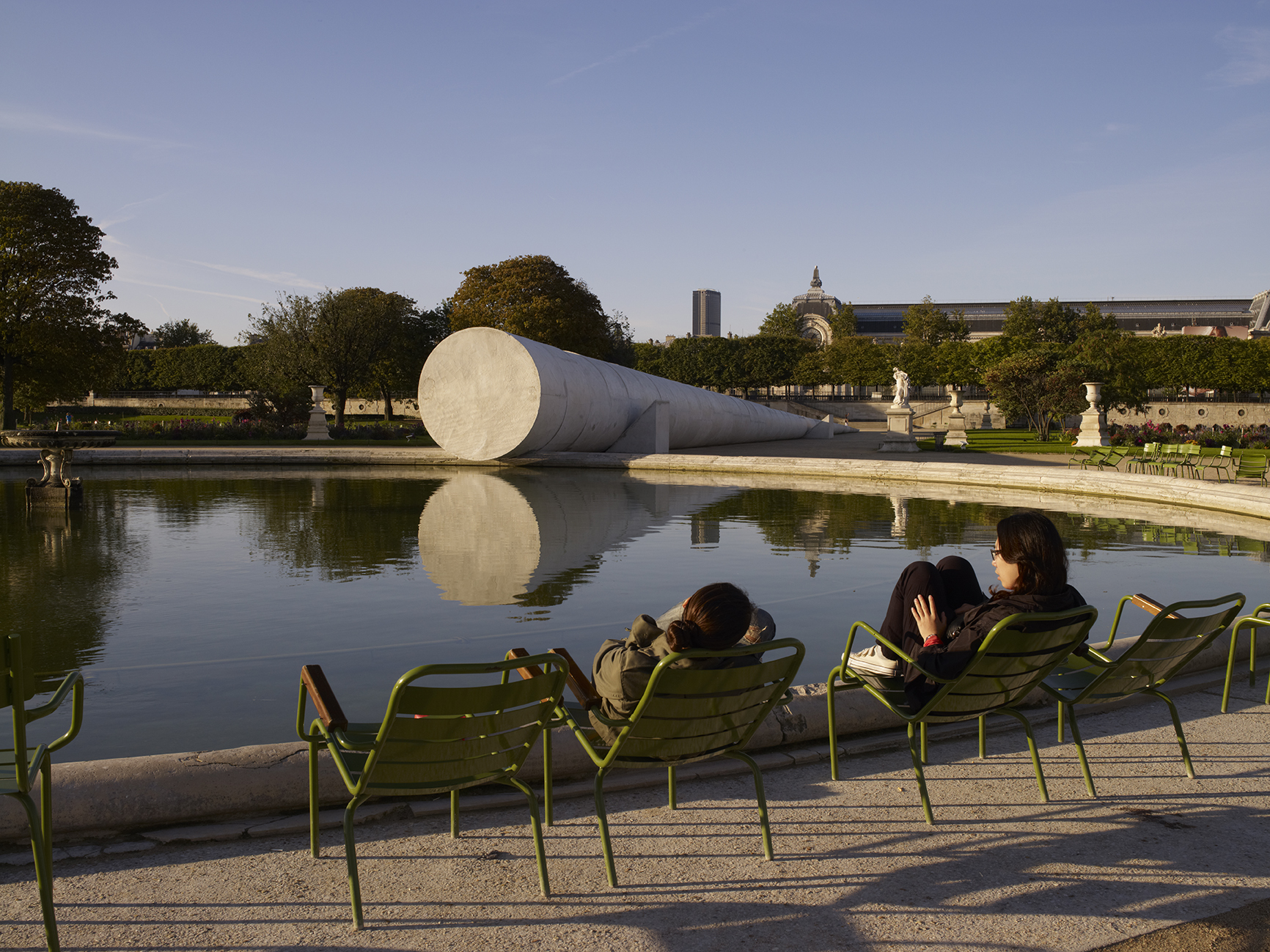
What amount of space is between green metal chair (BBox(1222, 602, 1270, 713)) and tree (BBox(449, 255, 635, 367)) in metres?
42.0

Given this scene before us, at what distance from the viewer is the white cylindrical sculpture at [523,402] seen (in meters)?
23.1

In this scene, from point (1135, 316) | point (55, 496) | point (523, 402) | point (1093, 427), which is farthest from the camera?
point (1135, 316)

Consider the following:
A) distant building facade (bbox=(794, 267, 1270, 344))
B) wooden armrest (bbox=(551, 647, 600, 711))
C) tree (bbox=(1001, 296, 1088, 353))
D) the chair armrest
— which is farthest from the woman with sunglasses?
distant building facade (bbox=(794, 267, 1270, 344))

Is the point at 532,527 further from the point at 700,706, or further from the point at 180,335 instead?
the point at 180,335

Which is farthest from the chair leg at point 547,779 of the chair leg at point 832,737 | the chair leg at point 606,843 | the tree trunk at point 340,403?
the tree trunk at point 340,403

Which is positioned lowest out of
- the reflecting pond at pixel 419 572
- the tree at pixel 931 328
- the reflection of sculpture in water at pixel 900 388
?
the reflecting pond at pixel 419 572

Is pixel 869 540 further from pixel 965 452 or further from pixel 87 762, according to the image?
pixel 965 452

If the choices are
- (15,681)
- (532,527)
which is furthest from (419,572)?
(15,681)

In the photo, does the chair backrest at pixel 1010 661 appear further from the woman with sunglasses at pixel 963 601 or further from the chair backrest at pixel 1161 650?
the chair backrest at pixel 1161 650

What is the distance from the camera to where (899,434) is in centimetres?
2941

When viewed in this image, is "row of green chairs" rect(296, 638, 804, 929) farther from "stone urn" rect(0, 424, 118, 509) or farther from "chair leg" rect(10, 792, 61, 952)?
"stone urn" rect(0, 424, 118, 509)

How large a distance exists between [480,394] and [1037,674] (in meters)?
20.6

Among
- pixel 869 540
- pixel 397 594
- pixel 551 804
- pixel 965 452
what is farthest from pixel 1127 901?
pixel 965 452

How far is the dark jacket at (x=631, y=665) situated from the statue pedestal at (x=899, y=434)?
26458 mm
